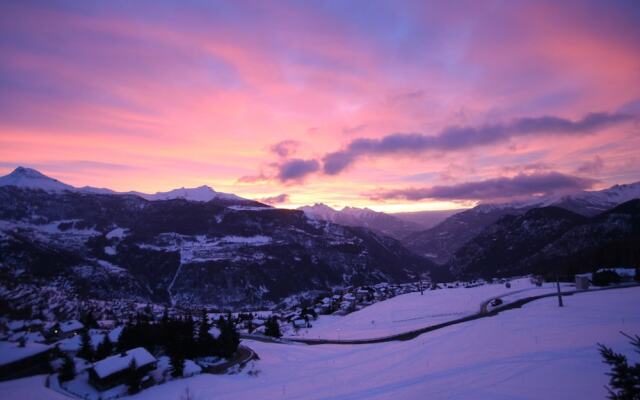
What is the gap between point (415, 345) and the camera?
45.4m

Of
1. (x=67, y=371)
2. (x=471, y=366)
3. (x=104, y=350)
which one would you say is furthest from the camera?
(x=104, y=350)

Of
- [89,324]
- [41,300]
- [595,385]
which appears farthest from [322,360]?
[41,300]

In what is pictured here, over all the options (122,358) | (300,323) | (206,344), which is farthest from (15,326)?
(300,323)

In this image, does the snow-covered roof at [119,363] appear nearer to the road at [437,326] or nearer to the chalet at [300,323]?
the road at [437,326]

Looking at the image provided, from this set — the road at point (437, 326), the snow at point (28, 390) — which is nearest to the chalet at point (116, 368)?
the snow at point (28, 390)

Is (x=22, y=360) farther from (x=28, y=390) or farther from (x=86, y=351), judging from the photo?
(x=28, y=390)

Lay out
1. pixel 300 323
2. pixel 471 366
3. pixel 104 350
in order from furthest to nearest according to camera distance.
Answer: pixel 300 323, pixel 104 350, pixel 471 366

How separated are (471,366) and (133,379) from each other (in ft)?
109

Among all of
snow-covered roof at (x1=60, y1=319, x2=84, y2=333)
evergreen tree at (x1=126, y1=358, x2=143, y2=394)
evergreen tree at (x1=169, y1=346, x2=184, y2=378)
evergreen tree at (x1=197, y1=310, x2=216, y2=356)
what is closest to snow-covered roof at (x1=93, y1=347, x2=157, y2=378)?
evergreen tree at (x1=126, y1=358, x2=143, y2=394)

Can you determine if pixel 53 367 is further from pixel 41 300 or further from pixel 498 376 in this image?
pixel 41 300

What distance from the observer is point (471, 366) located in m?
29.2

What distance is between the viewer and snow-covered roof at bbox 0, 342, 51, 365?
43550 millimetres

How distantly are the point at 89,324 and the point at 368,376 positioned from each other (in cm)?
6528

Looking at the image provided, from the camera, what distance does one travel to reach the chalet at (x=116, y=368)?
4175cm
